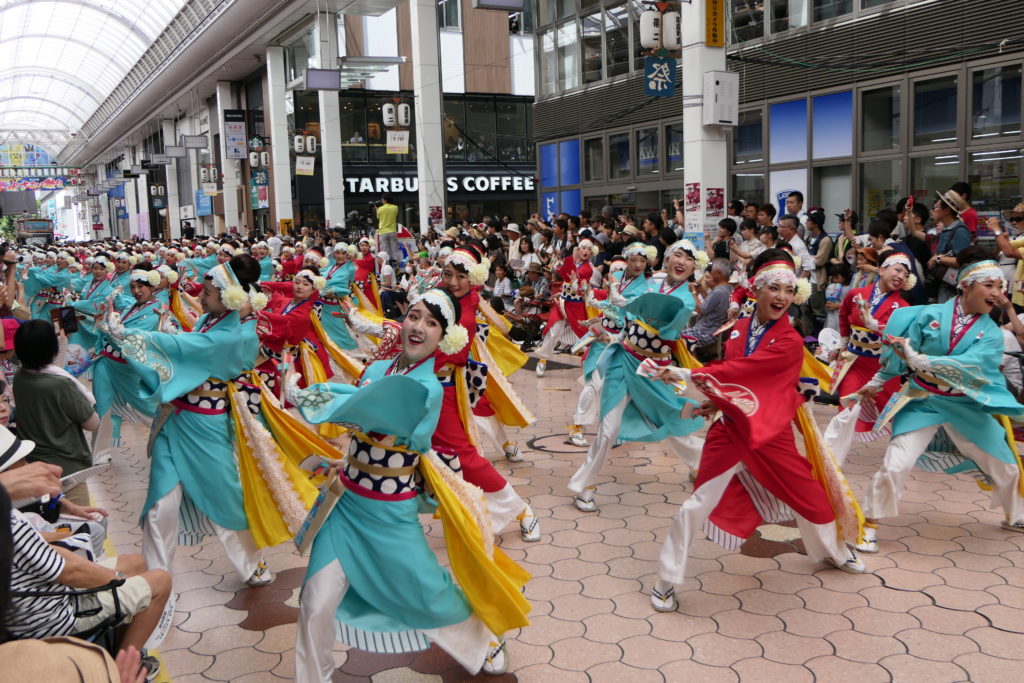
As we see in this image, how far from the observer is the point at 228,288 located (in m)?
4.29

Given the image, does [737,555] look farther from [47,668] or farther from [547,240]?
[547,240]

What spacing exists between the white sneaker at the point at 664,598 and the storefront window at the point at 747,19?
10.8 metres

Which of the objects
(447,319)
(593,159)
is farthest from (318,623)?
(593,159)

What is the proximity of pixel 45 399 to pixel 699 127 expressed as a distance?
24.9ft

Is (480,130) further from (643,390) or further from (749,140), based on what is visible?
(643,390)

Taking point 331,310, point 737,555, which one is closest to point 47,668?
point 737,555

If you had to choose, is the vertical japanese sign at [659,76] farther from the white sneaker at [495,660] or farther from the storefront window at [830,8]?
the white sneaker at [495,660]

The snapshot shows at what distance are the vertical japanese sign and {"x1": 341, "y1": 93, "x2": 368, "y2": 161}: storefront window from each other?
1872cm

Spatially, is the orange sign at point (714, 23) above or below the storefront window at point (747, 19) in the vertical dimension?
below

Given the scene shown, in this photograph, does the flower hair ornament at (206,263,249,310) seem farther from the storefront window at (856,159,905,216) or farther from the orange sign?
the storefront window at (856,159,905,216)

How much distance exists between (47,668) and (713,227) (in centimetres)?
918

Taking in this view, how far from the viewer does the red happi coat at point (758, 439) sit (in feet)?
12.9

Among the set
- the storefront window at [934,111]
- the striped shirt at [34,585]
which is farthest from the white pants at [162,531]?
the storefront window at [934,111]

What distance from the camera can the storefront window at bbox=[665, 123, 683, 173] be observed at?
49.0 ft
